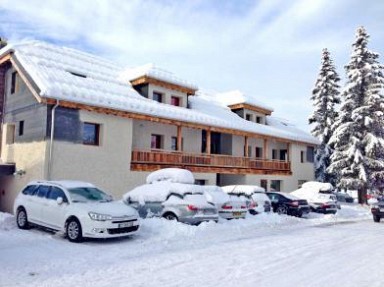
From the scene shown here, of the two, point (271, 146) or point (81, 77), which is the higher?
point (81, 77)

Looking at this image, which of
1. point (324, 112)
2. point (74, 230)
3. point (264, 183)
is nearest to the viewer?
point (74, 230)

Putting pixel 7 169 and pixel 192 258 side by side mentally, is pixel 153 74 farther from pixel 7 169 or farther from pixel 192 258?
pixel 192 258

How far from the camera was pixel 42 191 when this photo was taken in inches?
516

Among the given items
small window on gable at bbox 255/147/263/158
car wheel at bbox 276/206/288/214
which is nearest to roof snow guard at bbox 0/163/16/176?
car wheel at bbox 276/206/288/214

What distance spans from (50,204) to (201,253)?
17.8 ft

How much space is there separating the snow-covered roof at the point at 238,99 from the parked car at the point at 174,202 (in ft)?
60.5

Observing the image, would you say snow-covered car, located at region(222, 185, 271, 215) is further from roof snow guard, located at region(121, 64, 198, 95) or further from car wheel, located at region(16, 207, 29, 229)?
car wheel, located at region(16, 207, 29, 229)

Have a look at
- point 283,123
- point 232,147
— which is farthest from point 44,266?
point 283,123

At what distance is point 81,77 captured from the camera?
864 inches

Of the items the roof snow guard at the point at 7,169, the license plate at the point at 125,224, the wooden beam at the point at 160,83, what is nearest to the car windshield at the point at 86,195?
the license plate at the point at 125,224

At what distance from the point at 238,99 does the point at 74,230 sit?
23608 mm

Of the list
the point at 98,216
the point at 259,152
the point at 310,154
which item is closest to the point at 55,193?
the point at 98,216

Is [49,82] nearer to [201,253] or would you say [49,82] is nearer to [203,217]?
[203,217]

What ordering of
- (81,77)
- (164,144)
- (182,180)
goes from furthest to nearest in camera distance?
(164,144) < (81,77) < (182,180)
